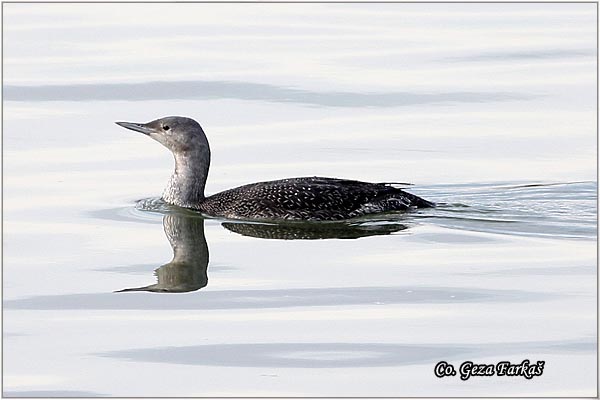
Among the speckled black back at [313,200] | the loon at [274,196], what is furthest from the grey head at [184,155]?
the speckled black back at [313,200]

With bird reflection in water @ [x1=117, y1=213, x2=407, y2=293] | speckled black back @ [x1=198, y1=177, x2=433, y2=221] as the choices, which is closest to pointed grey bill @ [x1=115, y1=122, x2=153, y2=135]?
bird reflection in water @ [x1=117, y1=213, x2=407, y2=293]

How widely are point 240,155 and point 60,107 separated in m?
2.03

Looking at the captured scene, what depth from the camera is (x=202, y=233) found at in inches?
425

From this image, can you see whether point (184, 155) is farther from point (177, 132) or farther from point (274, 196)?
point (274, 196)

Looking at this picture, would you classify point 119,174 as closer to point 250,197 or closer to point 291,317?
point 250,197

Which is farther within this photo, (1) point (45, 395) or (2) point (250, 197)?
(2) point (250, 197)

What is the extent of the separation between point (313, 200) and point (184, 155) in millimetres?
1164

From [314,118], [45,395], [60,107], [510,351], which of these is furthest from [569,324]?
[60,107]

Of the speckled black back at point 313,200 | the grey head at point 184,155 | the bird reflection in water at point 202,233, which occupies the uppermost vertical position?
the grey head at point 184,155

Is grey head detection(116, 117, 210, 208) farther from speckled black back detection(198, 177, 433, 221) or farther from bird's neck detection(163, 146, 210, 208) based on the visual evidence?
speckled black back detection(198, 177, 433, 221)

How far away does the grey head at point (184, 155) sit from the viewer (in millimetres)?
11523

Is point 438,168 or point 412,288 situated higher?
point 438,168

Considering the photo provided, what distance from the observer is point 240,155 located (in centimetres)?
1266

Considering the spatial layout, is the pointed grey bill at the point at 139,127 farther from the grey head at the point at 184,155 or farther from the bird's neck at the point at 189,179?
the bird's neck at the point at 189,179
